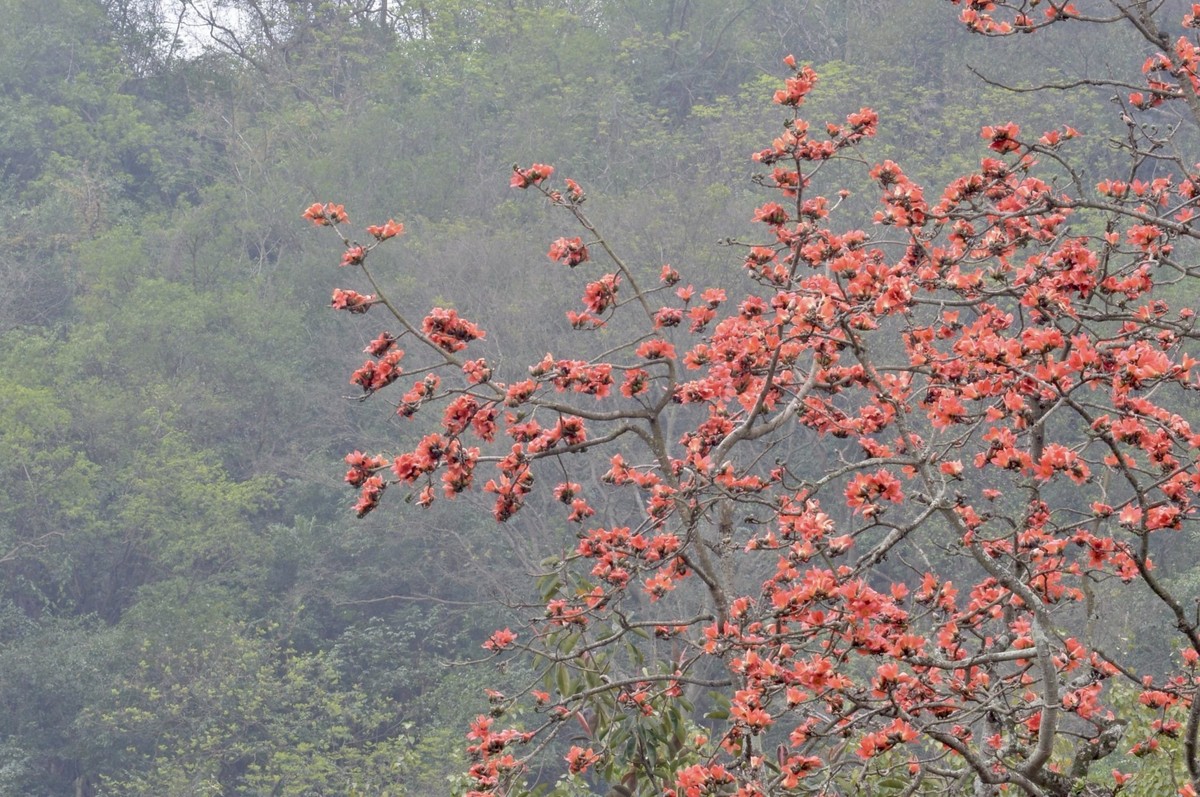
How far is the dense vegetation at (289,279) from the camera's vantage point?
61.3 feet

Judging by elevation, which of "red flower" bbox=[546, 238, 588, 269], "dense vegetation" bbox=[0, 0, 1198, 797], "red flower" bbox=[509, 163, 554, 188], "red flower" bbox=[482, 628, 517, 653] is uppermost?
"dense vegetation" bbox=[0, 0, 1198, 797]

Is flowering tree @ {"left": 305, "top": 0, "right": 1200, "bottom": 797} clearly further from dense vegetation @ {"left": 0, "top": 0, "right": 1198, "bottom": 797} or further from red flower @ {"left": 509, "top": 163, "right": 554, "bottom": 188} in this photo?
dense vegetation @ {"left": 0, "top": 0, "right": 1198, "bottom": 797}

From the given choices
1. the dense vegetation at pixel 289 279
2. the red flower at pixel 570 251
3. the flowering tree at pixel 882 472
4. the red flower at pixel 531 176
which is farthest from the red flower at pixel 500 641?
the dense vegetation at pixel 289 279

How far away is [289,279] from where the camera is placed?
2330cm

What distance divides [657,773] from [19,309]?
70.4 ft

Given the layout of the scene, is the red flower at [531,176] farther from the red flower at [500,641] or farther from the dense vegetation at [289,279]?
the dense vegetation at [289,279]

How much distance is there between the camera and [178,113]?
28062 millimetres

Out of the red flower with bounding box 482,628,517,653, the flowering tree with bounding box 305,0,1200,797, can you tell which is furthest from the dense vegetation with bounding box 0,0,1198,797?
the flowering tree with bounding box 305,0,1200,797

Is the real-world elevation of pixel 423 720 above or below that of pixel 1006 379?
above

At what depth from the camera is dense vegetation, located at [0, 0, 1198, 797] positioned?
61.3ft

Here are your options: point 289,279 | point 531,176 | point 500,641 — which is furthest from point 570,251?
point 289,279

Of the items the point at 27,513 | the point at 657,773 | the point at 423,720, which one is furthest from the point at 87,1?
the point at 657,773

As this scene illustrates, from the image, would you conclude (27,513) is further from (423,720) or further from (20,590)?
(423,720)

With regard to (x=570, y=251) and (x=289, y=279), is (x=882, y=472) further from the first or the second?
(x=289, y=279)
